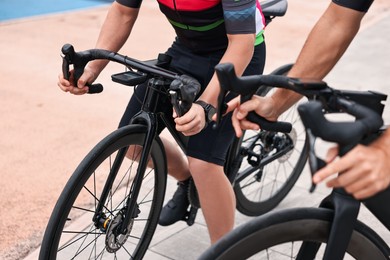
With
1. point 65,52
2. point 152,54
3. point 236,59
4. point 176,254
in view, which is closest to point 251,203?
point 176,254

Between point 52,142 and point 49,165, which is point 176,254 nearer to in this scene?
point 49,165

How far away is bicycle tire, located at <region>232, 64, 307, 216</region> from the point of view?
341cm

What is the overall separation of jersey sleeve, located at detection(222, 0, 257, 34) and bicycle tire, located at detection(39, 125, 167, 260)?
567mm

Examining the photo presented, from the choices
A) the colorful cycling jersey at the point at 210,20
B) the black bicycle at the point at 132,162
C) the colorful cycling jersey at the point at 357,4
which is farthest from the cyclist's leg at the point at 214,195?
the colorful cycling jersey at the point at 357,4

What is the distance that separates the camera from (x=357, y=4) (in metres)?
2.10

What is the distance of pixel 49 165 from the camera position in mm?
4336

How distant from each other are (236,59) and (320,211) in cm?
95

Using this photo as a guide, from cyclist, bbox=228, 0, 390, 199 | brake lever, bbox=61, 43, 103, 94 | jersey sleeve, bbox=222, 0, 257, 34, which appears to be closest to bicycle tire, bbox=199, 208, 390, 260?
cyclist, bbox=228, 0, 390, 199

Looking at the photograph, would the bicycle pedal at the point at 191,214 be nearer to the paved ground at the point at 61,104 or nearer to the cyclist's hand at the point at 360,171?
the paved ground at the point at 61,104

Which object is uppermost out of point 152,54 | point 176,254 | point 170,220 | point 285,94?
point 285,94

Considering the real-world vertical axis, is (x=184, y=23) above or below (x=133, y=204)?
above

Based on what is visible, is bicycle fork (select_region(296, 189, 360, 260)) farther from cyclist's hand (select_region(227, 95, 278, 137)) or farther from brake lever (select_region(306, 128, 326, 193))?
cyclist's hand (select_region(227, 95, 278, 137))

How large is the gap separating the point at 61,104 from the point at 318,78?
381cm

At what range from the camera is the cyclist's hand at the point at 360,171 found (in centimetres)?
141
